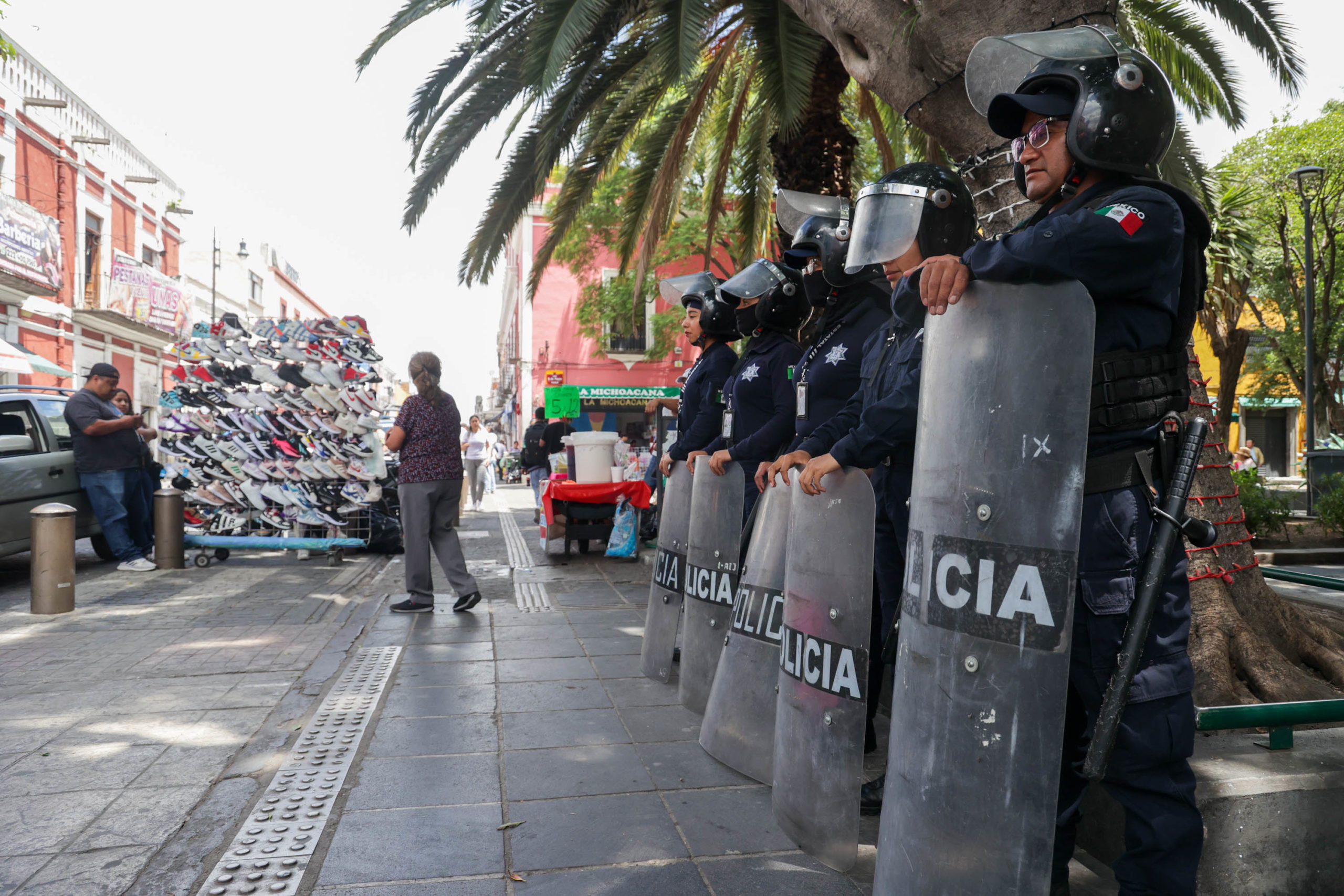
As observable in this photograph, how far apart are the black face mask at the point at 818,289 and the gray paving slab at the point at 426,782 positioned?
2.28m

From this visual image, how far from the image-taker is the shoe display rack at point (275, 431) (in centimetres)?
943

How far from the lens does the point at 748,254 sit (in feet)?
31.4

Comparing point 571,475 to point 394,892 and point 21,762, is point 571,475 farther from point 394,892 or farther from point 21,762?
point 394,892

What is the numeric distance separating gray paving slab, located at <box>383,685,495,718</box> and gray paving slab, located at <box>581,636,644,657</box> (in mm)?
888

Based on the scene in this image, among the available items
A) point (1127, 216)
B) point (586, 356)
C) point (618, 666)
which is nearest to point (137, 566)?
point (618, 666)

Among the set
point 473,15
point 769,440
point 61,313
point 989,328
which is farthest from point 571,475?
point 61,313

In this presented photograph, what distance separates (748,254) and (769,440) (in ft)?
19.2

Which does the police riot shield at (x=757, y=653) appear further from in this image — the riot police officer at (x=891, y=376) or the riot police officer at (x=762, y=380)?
the riot police officer at (x=762, y=380)

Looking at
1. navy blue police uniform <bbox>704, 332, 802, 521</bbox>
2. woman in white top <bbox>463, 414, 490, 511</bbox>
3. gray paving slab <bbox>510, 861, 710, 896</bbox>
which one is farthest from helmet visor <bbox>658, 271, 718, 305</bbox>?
woman in white top <bbox>463, 414, 490, 511</bbox>

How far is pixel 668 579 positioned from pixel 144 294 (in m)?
25.4

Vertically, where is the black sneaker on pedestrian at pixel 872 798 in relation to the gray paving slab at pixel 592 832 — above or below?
above

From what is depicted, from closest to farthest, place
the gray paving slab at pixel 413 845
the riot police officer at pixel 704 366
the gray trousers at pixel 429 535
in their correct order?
1. the gray paving slab at pixel 413 845
2. the riot police officer at pixel 704 366
3. the gray trousers at pixel 429 535

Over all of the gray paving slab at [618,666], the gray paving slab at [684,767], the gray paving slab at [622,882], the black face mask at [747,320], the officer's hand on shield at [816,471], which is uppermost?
the black face mask at [747,320]

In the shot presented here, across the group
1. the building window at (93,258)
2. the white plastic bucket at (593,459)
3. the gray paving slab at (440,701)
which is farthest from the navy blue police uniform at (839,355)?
the building window at (93,258)
